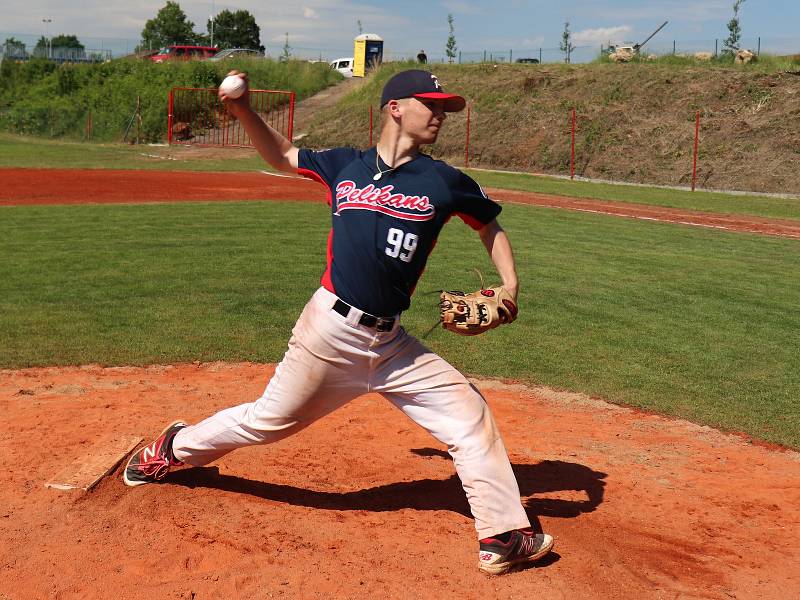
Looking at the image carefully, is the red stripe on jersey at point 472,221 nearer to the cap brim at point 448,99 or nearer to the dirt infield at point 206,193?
the cap brim at point 448,99

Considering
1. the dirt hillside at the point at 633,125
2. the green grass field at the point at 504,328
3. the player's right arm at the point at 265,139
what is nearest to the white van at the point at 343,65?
the dirt hillside at the point at 633,125

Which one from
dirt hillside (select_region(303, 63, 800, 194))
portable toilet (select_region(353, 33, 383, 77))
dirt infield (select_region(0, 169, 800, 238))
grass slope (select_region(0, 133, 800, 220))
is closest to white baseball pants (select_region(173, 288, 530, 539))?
dirt infield (select_region(0, 169, 800, 238))

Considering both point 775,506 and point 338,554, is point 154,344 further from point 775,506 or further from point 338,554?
point 775,506

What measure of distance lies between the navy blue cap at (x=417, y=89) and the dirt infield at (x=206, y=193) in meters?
14.9

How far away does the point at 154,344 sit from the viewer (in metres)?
8.00

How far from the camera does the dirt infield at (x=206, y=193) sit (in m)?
18.5

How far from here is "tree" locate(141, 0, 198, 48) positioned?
9269 cm

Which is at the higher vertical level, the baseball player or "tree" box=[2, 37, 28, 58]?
"tree" box=[2, 37, 28, 58]

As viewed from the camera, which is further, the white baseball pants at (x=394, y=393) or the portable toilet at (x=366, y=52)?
the portable toilet at (x=366, y=52)

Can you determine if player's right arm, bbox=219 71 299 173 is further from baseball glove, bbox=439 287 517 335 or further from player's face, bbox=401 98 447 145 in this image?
baseball glove, bbox=439 287 517 335

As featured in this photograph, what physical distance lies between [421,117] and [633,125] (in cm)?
3403

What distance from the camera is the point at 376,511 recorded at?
15.4 ft

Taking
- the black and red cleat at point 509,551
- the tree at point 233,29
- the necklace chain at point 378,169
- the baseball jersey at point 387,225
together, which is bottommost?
the black and red cleat at point 509,551

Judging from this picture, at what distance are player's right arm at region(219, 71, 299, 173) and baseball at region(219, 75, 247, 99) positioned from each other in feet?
0.18
